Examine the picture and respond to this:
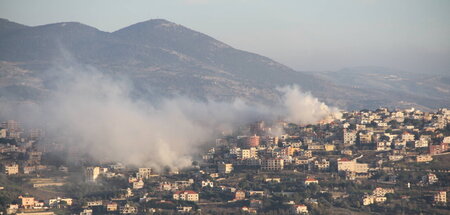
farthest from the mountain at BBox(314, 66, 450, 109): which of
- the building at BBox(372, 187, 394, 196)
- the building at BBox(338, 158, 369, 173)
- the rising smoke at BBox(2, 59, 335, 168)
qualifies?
the building at BBox(372, 187, 394, 196)

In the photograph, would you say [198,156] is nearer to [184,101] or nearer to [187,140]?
[187,140]

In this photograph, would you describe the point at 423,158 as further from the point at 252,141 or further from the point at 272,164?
the point at 252,141

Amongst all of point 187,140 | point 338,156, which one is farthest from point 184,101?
point 338,156

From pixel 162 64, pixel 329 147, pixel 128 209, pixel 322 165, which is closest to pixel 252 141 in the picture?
pixel 329 147

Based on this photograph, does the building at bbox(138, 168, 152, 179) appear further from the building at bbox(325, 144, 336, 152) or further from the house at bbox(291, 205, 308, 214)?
the house at bbox(291, 205, 308, 214)

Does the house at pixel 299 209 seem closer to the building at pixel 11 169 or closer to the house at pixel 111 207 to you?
the house at pixel 111 207

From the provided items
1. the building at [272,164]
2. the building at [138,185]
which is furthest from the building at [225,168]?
the building at [138,185]

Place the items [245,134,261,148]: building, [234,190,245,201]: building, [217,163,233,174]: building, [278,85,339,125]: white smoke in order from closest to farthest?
[234,190,245,201]: building
[217,163,233,174]: building
[245,134,261,148]: building
[278,85,339,125]: white smoke
